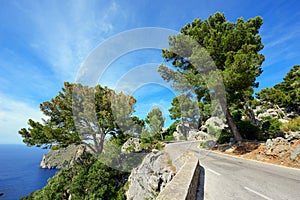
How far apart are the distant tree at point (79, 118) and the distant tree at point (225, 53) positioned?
6.93 metres

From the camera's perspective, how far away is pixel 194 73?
1276 centimetres

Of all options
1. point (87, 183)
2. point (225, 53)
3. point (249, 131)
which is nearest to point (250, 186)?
point (225, 53)

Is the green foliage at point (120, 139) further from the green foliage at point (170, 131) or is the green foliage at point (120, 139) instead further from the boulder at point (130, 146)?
Result: the green foliage at point (170, 131)

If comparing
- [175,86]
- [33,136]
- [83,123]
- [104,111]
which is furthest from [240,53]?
[33,136]

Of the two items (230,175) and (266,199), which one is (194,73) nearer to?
(230,175)

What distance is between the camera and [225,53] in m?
11.2

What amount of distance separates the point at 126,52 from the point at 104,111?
7187 mm

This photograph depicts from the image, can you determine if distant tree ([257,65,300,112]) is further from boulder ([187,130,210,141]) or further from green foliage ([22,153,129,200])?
green foliage ([22,153,129,200])

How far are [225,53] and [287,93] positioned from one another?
67.8ft

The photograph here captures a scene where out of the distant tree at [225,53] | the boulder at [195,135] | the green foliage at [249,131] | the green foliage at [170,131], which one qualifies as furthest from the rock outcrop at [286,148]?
→ the green foliage at [170,131]

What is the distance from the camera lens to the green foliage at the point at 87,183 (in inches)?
501

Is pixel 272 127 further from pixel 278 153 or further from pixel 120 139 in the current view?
pixel 120 139

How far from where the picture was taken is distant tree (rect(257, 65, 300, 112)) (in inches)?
859

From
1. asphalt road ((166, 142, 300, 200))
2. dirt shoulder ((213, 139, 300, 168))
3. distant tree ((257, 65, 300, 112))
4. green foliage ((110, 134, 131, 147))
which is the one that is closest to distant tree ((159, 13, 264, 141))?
dirt shoulder ((213, 139, 300, 168))
